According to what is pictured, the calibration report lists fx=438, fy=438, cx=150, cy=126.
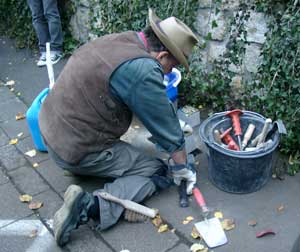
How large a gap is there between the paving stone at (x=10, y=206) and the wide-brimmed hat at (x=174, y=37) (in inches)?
61.7

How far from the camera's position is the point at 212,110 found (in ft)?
14.0

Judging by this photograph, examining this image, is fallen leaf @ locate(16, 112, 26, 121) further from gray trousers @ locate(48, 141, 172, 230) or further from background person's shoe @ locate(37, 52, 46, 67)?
gray trousers @ locate(48, 141, 172, 230)

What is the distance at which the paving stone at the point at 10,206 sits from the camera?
10.4ft

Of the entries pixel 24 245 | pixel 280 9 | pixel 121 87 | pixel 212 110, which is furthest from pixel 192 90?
pixel 24 245

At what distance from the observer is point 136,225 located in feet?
10.00

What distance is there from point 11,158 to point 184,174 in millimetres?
1601

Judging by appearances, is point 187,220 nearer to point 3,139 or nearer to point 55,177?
point 55,177

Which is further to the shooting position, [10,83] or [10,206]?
[10,83]

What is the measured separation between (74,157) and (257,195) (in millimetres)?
1373

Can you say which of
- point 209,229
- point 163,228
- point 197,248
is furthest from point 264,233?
point 163,228

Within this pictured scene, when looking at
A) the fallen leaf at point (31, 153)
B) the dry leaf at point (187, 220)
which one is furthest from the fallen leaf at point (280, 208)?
the fallen leaf at point (31, 153)

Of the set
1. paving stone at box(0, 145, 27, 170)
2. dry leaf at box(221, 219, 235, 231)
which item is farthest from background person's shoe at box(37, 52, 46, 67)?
dry leaf at box(221, 219, 235, 231)

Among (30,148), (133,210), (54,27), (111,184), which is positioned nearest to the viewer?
(133,210)

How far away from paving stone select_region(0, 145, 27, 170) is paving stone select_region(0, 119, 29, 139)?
215 mm
